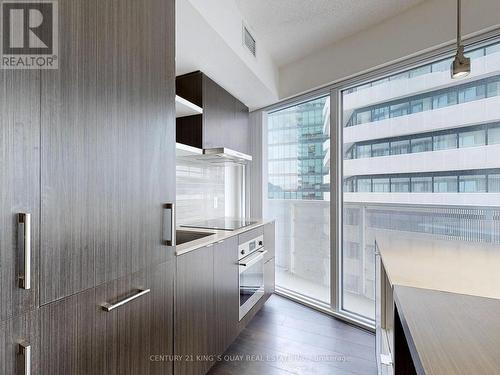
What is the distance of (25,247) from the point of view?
0.74 meters

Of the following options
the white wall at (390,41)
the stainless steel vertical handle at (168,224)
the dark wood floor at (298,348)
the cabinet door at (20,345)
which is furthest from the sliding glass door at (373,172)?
the cabinet door at (20,345)

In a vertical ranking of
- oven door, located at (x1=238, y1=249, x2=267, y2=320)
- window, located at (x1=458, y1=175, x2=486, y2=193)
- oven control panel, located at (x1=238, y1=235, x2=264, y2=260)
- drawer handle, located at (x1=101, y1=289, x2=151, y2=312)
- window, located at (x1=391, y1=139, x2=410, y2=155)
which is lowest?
oven door, located at (x1=238, y1=249, x2=267, y2=320)

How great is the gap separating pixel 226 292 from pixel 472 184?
1.90 metres

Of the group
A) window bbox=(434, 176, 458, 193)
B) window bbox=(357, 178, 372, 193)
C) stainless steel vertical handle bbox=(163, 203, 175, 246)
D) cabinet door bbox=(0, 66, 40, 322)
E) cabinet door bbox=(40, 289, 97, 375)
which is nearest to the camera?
cabinet door bbox=(0, 66, 40, 322)

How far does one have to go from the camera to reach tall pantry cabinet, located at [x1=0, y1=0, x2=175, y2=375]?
0.74 m

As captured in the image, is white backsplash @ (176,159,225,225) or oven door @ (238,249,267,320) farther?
white backsplash @ (176,159,225,225)

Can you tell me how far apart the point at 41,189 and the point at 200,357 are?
1362 millimetres

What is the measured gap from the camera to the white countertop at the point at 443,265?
914 millimetres

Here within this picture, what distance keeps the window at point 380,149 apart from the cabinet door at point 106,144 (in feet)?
6.07

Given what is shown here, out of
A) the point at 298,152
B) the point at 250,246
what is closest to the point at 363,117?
the point at 298,152

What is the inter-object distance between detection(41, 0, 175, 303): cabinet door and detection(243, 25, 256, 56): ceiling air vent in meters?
0.92

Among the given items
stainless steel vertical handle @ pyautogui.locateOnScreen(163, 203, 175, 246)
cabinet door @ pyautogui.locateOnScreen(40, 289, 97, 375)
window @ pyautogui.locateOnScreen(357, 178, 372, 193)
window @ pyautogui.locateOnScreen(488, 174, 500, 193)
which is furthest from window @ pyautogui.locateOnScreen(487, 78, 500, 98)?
cabinet door @ pyautogui.locateOnScreen(40, 289, 97, 375)

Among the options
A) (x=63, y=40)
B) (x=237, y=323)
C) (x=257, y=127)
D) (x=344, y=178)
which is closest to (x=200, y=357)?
(x=237, y=323)

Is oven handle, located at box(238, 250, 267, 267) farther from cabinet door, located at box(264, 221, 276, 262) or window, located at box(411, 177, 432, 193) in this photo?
window, located at box(411, 177, 432, 193)
